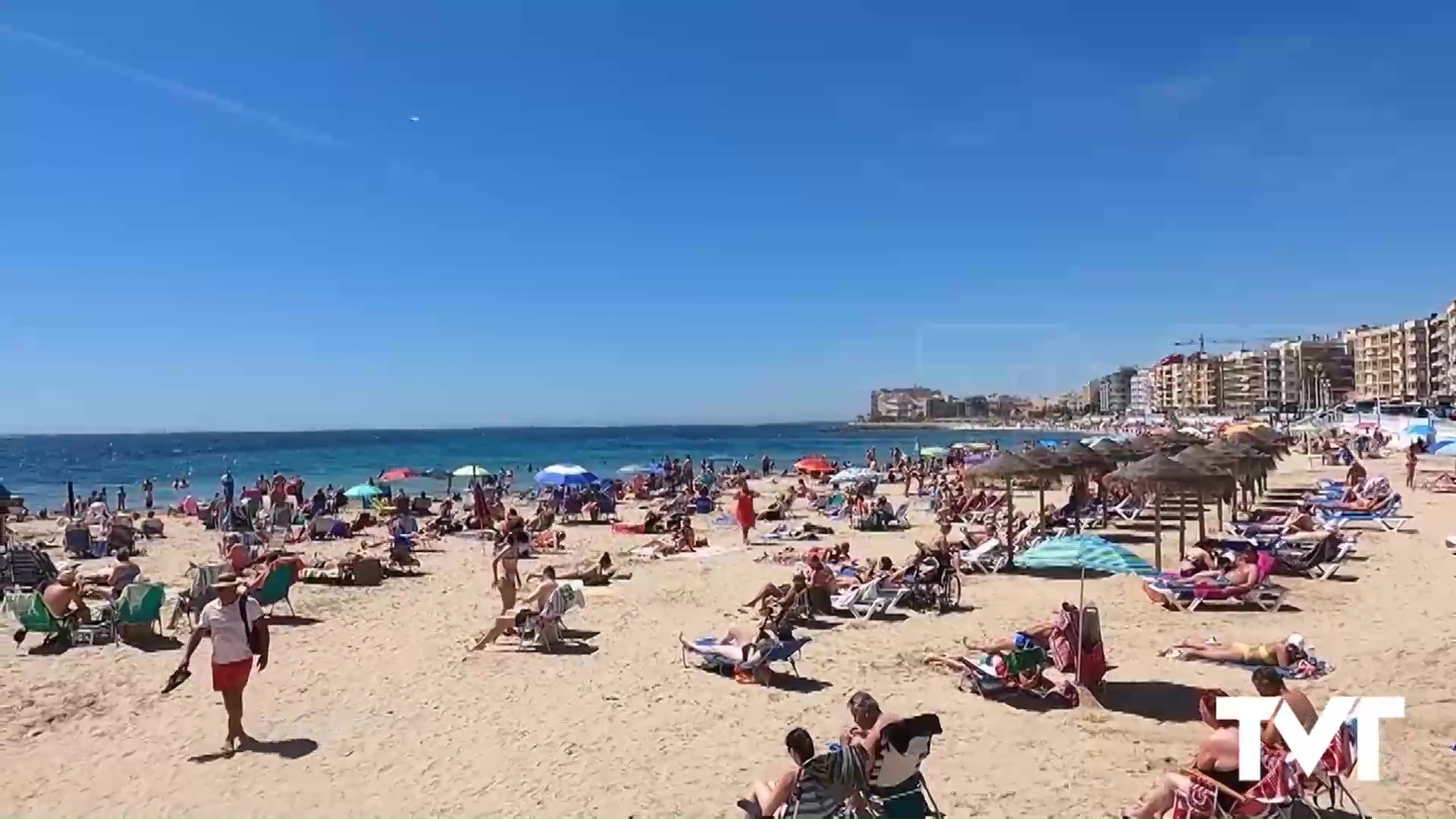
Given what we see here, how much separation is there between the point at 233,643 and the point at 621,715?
2731 millimetres

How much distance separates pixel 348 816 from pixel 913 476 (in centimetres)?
3151

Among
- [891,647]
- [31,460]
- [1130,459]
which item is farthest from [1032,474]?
[31,460]

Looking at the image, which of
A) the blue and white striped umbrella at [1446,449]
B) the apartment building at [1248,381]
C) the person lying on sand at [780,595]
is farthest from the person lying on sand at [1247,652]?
the apartment building at [1248,381]

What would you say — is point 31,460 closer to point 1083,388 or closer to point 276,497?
point 276,497

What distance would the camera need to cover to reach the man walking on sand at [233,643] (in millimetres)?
6535

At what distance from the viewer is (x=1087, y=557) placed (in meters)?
10.6

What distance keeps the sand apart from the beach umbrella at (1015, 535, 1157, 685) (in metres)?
0.50

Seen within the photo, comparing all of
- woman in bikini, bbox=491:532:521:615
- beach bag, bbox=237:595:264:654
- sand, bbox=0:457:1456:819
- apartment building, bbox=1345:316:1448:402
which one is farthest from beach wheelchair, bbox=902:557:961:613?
apartment building, bbox=1345:316:1448:402

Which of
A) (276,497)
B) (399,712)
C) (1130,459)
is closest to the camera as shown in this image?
(399,712)

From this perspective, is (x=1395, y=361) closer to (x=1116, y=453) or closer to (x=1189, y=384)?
(x=1189, y=384)

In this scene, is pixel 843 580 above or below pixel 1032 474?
below

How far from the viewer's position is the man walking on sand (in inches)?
257

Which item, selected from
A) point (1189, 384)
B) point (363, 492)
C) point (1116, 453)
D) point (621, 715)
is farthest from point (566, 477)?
point (1189, 384)

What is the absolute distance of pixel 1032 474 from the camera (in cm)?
1573
